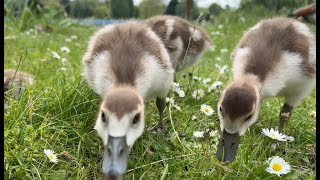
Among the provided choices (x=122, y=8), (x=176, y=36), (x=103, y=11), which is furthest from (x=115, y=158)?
(x=103, y=11)

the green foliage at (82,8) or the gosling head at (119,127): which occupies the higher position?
the gosling head at (119,127)

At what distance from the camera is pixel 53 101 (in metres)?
3.03

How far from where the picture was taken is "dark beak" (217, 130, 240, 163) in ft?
8.32

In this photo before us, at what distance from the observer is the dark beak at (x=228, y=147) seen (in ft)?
8.32

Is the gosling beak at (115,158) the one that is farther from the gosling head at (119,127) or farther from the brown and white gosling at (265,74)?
the brown and white gosling at (265,74)

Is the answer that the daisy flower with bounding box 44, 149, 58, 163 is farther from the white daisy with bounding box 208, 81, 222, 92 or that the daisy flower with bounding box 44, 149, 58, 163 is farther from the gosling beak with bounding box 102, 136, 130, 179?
the white daisy with bounding box 208, 81, 222, 92

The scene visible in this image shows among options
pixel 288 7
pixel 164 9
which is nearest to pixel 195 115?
pixel 164 9

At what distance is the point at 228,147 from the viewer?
2539 millimetres

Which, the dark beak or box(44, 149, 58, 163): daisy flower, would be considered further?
the dark beak

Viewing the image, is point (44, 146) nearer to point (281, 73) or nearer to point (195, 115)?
point (195, 115)

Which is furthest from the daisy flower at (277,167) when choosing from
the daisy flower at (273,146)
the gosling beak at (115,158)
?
the gosling beak at (115,158)

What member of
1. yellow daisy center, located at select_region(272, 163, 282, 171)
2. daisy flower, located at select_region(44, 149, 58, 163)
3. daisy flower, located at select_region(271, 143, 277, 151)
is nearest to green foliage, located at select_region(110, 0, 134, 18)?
daisy flower, located at select_region(271, 143, 277, 151)
